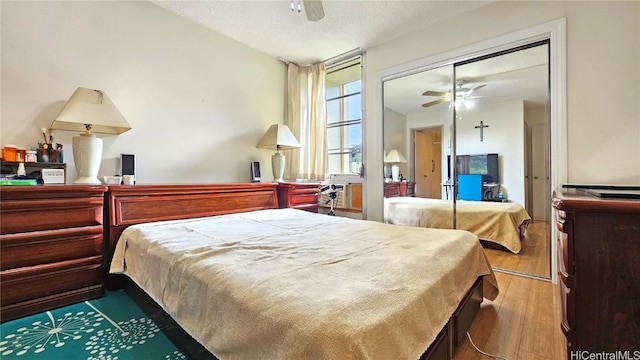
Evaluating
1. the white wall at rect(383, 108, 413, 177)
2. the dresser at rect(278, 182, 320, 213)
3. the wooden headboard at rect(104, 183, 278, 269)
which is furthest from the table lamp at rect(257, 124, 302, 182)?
the white wall at rect(383, 108, 413, 177)

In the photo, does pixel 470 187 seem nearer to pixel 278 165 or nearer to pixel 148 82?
pixel 278 165

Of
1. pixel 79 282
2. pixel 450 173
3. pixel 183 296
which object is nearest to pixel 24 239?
pixel 79 282

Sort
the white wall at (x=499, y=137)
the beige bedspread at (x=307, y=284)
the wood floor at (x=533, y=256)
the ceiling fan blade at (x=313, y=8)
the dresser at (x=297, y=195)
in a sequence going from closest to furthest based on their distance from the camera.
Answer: the beige bedspread at (x=307, y=284) < the ceiling fan blade at (x=313, y=8) < the wood floor at (x=533, y=256) < the white wall at (x=499, y=137) < the dresser at (x=297, y=195)

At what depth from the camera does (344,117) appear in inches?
154

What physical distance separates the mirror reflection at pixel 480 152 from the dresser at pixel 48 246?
116 inches

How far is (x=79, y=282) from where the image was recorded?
72.7 inches

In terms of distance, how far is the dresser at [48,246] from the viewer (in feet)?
5.22

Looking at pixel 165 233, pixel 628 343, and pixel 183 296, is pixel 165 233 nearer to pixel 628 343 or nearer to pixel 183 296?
pixel 183 296

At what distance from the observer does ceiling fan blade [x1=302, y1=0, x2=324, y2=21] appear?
1927 millimetres

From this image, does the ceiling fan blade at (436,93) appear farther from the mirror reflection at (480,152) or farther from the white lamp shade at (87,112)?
the white lamp shade at (87,112)

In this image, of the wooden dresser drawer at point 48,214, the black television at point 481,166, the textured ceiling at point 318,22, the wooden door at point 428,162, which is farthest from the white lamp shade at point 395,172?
the wooden dresser drawer at point 48,214

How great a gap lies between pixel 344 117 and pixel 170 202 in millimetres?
2576

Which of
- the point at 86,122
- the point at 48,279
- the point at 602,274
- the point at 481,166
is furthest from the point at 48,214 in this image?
the point at 481,166

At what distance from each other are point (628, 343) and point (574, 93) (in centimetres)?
197
